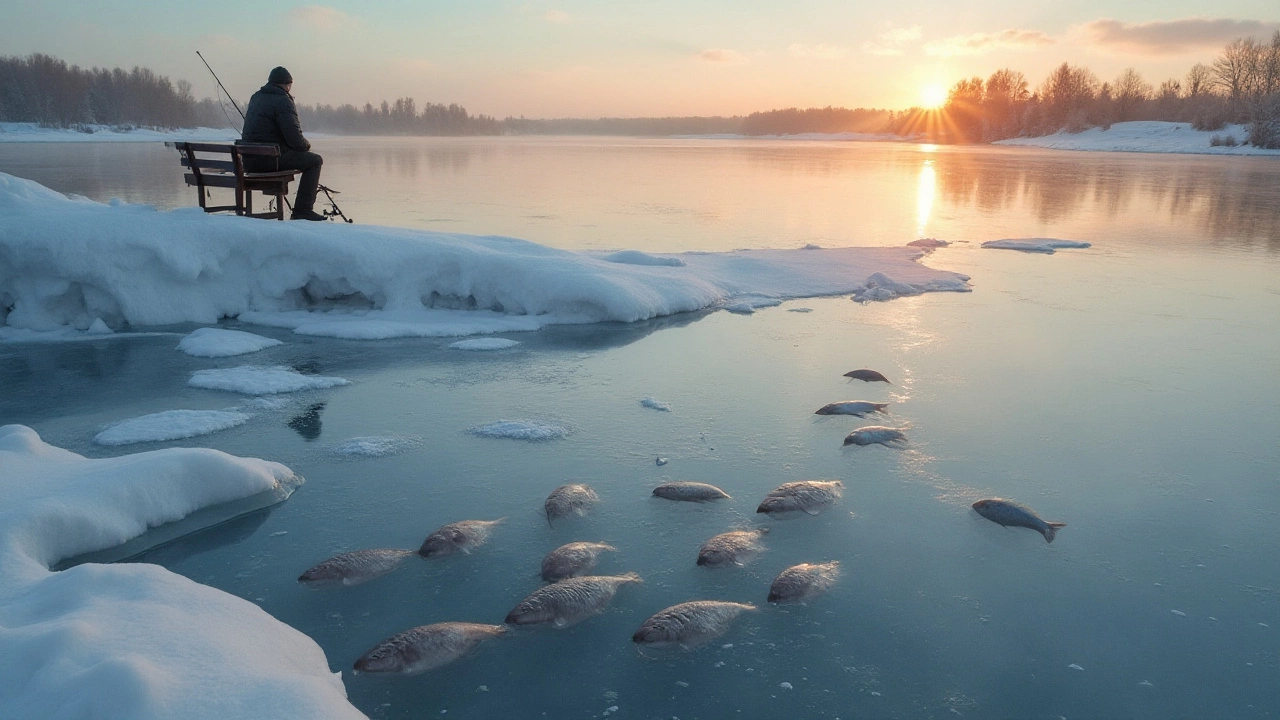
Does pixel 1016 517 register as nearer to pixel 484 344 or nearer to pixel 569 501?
pixel 569 501

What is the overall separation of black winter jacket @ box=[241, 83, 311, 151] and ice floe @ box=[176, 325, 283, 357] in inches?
131

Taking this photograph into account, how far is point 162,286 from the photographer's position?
902 centimetres

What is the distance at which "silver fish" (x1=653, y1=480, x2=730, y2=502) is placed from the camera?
4.75 meters

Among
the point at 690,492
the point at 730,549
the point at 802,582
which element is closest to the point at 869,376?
the point at 690,492

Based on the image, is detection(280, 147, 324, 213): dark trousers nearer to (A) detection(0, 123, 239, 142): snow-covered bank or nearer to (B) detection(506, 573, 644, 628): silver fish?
(B) detection(506, 573, 644, 628): silver fish

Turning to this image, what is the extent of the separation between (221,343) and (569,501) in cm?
512

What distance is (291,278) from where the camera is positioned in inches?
373

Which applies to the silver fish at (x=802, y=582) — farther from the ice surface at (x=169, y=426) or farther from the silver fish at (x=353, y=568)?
the ice surface at (x=169, y=426)

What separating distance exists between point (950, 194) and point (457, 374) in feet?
80.6

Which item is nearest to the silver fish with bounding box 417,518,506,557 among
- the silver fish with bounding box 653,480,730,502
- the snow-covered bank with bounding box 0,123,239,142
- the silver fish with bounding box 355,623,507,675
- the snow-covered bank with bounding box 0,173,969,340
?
the silver fish with bounding box 355,623,507,675

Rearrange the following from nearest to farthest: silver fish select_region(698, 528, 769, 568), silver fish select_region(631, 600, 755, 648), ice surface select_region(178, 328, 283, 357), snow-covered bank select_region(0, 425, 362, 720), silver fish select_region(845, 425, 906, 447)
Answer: snow-covered bank select_region(0, 425, 362, 720), silver fish select_region(631, 600, 755, 648), silver fish select_region(698, 528, 769, 568), silver fish select_region(845, 425, 906, 447), ice surface select_region(178, 328, 283, 357)

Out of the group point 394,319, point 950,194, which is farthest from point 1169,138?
point 394,319

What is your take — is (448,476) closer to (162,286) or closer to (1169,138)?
(162,286)

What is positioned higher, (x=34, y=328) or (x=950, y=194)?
(x=950, y=194)
